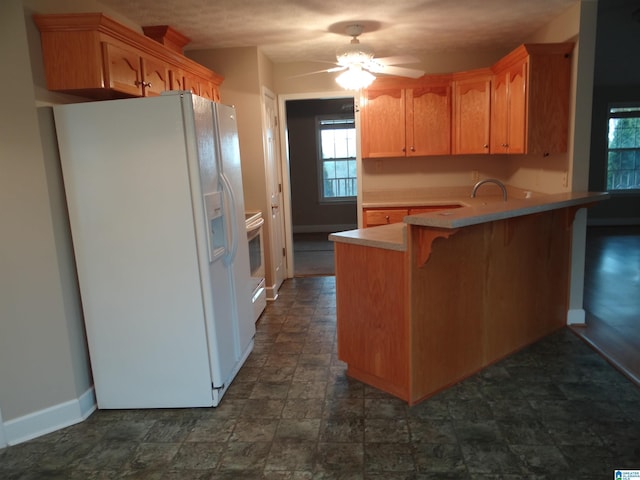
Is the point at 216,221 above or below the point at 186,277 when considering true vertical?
above

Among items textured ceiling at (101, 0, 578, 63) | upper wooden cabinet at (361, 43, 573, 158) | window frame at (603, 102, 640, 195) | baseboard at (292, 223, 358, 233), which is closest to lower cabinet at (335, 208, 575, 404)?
upper wooden cabinet at (361, 43, 573, 158)

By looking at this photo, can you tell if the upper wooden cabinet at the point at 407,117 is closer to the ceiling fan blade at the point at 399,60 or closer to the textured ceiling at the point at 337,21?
the textured ceiling at the point at 337,21

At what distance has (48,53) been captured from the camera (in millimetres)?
2412

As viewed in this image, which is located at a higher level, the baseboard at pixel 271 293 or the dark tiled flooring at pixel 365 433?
the baseboard at pixel 271 293

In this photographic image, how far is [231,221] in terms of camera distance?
2.89m

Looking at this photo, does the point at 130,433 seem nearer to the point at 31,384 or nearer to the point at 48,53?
the point at 31,384

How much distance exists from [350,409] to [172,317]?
1.11 meters

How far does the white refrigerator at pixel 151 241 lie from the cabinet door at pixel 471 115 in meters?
2.93

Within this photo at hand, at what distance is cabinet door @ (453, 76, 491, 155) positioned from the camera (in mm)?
4688

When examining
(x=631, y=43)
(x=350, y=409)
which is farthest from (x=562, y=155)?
(x=631, y=43)

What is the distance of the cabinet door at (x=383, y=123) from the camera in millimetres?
5000

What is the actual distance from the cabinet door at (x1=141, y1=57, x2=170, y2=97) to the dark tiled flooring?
1928 mm

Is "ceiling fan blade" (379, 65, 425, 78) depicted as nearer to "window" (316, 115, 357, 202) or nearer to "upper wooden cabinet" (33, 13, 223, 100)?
"upper wooden cabinet" (33, 13, 223, 100)

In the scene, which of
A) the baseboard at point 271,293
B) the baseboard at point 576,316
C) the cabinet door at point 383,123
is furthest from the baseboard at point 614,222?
the baseboard at point 271,293
